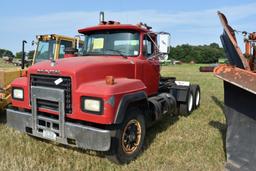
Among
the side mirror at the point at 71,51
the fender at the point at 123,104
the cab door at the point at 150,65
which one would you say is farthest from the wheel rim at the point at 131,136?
the side mirror at the point at 71,51

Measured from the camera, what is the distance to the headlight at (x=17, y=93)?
4791mm

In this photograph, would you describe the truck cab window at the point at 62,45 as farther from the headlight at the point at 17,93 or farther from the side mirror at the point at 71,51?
the headlight at the point at 17,93

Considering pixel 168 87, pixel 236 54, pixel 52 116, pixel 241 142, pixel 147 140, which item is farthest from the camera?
pixel 168 87

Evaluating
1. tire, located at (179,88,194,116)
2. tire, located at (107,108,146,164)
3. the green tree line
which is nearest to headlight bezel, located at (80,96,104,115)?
tire, located at (107,108,146,164)

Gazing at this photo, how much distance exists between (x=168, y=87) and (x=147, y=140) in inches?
101

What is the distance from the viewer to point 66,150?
15.4 ft

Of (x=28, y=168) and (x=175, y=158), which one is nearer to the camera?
(x=28, y=168)

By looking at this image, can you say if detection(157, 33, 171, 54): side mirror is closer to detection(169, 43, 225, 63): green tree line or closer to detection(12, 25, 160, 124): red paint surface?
detection(12, 25, 160, 124): red paint surface

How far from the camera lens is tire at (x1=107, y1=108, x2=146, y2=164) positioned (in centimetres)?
411

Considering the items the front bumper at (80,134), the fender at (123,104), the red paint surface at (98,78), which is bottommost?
the front bumper at (80,134)

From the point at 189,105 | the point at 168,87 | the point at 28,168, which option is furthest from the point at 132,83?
the point at 189,105

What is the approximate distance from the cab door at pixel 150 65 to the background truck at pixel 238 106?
181cm

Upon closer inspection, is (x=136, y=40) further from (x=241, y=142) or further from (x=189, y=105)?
(x=189, y=105)

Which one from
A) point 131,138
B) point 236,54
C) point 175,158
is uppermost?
point 236,54
